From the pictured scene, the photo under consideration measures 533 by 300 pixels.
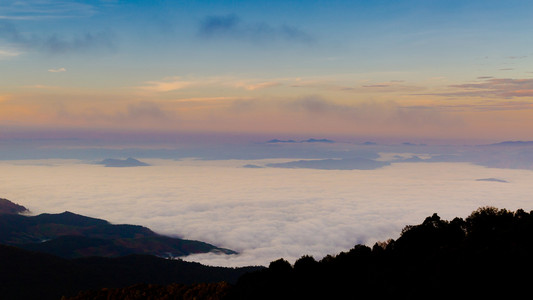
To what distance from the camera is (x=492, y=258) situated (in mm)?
38406

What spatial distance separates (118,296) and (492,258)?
46.3m


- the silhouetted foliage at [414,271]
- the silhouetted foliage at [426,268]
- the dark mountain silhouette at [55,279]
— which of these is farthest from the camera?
the dark mountain silhouette at [55,279]

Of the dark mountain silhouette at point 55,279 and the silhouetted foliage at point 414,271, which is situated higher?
the silhouetted foliage at point 414,271

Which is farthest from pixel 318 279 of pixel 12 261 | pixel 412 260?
pixel 12 261

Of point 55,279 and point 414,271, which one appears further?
point 55,279

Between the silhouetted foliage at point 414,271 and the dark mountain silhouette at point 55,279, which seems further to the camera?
the dark mountain silhouette at point 55,279

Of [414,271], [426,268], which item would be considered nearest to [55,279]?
[414,271]

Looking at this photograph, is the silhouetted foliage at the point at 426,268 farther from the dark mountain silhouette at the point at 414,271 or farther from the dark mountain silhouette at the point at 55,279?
the dark mountain silhouette at the point at 55,279

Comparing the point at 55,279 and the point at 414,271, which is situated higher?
the point at 414,271

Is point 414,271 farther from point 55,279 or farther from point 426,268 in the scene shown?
point 55,279

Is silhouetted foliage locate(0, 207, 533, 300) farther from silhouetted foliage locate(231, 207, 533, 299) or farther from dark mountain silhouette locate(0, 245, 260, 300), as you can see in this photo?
dark mountain silhouette locate(0, 245, 260, 300)

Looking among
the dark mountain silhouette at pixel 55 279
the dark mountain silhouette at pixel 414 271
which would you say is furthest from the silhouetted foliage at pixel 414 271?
the dark mountain silhouette at pixel 55 279

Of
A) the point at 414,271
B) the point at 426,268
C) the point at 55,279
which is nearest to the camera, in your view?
the point at 414,271

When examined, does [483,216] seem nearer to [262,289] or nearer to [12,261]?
[262,289]
